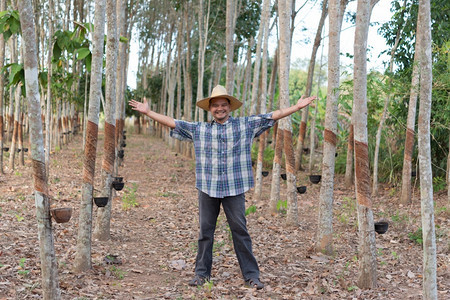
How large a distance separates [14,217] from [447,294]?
19.9ft

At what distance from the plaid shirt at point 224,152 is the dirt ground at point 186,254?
1011 millimetres

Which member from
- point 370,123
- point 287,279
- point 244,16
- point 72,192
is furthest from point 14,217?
point 244,16

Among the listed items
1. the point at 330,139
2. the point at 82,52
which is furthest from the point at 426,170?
the point at 82,52

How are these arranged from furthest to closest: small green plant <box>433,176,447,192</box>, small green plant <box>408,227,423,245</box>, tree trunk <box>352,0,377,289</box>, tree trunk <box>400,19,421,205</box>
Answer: small green plant <box>433,176,447,192</box> → tree trunk <box>400,19,421,205</box> → small green plant <box>408,227,423,245</box> → tree trunk <box>352,0,377,289</box>

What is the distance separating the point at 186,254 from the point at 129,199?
4.33 meters

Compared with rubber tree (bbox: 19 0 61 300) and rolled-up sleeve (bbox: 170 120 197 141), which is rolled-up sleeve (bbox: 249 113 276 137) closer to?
rolled-up sleeve (bbox: 170 120 197 141)

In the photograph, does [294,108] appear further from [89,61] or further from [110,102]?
[110,102]

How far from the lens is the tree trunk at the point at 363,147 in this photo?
4.98 m

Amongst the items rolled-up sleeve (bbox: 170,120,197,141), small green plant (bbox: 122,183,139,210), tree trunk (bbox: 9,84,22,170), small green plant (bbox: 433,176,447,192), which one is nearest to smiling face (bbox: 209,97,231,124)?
rolled-up sleeve (bbox: 170,120,197,141)

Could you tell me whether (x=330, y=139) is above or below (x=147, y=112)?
below

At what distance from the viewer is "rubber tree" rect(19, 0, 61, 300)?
3.85m

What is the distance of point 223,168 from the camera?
504 cm

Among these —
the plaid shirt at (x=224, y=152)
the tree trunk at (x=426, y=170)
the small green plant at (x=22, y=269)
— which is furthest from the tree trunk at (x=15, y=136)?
the tree trunk at (x=426, y=170)

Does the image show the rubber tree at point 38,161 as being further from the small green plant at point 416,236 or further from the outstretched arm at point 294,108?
the small green plant at point 416,236
